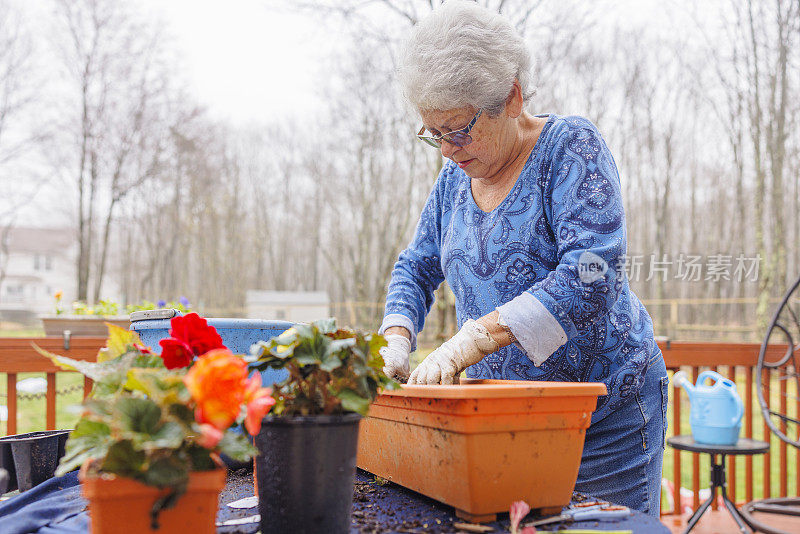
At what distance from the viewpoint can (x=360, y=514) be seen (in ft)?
2.80

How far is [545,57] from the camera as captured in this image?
832cm

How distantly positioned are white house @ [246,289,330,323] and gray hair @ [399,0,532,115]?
15.4m

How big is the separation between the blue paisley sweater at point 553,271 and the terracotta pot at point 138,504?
61 cm

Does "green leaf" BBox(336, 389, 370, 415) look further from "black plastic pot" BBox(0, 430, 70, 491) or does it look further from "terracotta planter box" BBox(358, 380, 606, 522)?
"black plastic pot" BBox(0, 430, 70, 491)

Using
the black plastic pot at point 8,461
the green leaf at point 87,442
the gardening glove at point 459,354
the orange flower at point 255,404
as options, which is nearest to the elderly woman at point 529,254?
the gardening glove at point 459,354

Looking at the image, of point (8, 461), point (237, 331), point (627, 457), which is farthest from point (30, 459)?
point (627, 457)

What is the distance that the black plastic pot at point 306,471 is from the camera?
68 centimetres

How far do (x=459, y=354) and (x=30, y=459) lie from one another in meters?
0.79

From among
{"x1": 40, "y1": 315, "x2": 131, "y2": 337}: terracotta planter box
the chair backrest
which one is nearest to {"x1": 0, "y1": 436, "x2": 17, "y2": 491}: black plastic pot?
the chair backrest

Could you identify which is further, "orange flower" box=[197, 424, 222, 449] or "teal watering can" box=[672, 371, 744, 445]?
"teal watering can" box=[672, 371, 744, 445]

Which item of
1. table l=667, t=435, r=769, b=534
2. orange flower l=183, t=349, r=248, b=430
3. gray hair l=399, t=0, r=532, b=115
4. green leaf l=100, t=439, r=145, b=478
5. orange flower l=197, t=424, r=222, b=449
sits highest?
gray hair l=399, t=0, r=532, b=115

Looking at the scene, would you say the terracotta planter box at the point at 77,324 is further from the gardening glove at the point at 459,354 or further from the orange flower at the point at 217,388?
the orange flower at the point at 217,388

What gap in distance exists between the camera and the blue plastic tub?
1095 mm

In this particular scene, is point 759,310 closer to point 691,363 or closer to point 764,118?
point 764,118
